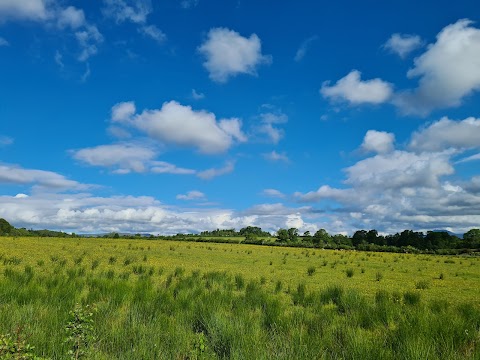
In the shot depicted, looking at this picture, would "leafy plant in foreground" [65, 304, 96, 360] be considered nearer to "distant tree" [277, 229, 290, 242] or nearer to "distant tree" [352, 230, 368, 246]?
"distant tree" [277, 229, 290, 242]

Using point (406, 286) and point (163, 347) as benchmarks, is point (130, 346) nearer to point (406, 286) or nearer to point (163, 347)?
point (163, 347)

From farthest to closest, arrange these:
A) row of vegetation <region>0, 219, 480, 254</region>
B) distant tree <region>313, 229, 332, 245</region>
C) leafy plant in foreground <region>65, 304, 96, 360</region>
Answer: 1. distant tree <region>313, 229, 332, 245</region>
2. row of vegetation <region>0, 219, 480, 254</region>
3. leafy plant in foreground <region>65, 304, 96, 360</region>

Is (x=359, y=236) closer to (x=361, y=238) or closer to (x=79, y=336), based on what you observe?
(x=361, y=238)

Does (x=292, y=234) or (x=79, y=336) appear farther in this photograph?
(x=292, y=234)

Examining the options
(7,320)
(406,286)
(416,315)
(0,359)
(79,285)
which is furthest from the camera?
(406,286)

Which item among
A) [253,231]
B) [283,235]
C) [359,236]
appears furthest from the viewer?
[253,231]

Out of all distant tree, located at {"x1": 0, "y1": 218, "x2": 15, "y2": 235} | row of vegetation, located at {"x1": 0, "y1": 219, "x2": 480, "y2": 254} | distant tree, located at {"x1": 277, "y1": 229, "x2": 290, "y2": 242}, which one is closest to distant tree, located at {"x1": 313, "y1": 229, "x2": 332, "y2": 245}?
row of vegetation, located at {"x1": 0, "y1": 219, "x2": 480, "y2": 254}

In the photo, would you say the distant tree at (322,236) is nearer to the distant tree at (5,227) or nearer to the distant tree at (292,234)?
the distant tree at (292,234)

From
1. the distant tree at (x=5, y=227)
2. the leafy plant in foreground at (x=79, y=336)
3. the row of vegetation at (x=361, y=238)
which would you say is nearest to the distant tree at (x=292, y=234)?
the row of vegetation at (x=361, y=238)

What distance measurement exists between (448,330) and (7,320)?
7289 millimetres

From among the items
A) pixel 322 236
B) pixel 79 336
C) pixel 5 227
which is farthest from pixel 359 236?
pixel 79 336

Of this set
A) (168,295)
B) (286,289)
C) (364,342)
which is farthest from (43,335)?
(286,289)

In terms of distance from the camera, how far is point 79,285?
1002cm

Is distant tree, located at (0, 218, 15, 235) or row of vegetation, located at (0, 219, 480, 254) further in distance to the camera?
distant tree, located at (0, 218, 15, 235)
